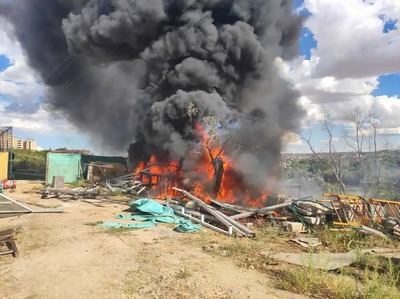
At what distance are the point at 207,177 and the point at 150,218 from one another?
9.39 meters

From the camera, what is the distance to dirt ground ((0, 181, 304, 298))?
280 inches

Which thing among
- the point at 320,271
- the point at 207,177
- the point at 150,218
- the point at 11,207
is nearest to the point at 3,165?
the point at 207,177

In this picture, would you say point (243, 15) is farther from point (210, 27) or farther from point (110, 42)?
point (110, 42)

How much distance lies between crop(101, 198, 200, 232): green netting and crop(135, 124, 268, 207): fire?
667 centimetres

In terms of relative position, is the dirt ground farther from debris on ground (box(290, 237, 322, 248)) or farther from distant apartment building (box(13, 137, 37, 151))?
distant apartment building (box(13, 137, 37, 151))

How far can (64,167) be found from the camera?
31.3 m

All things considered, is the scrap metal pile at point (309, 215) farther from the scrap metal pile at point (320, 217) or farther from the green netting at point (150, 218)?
the green netting at point (150, 218)

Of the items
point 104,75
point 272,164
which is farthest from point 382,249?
point 104,75

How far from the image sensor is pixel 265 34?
29.2 m

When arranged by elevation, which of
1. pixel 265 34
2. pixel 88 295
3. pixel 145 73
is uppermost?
pixel 265 34

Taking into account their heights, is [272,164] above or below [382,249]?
above

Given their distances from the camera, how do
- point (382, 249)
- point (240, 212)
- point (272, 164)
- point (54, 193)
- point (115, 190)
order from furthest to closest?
point (272, 164) → point (115, 190) → point (54, 193) → point (240, 212) → point (382, 249)

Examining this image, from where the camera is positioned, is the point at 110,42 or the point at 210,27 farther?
the point at 110,42

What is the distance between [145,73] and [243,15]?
9557mm
